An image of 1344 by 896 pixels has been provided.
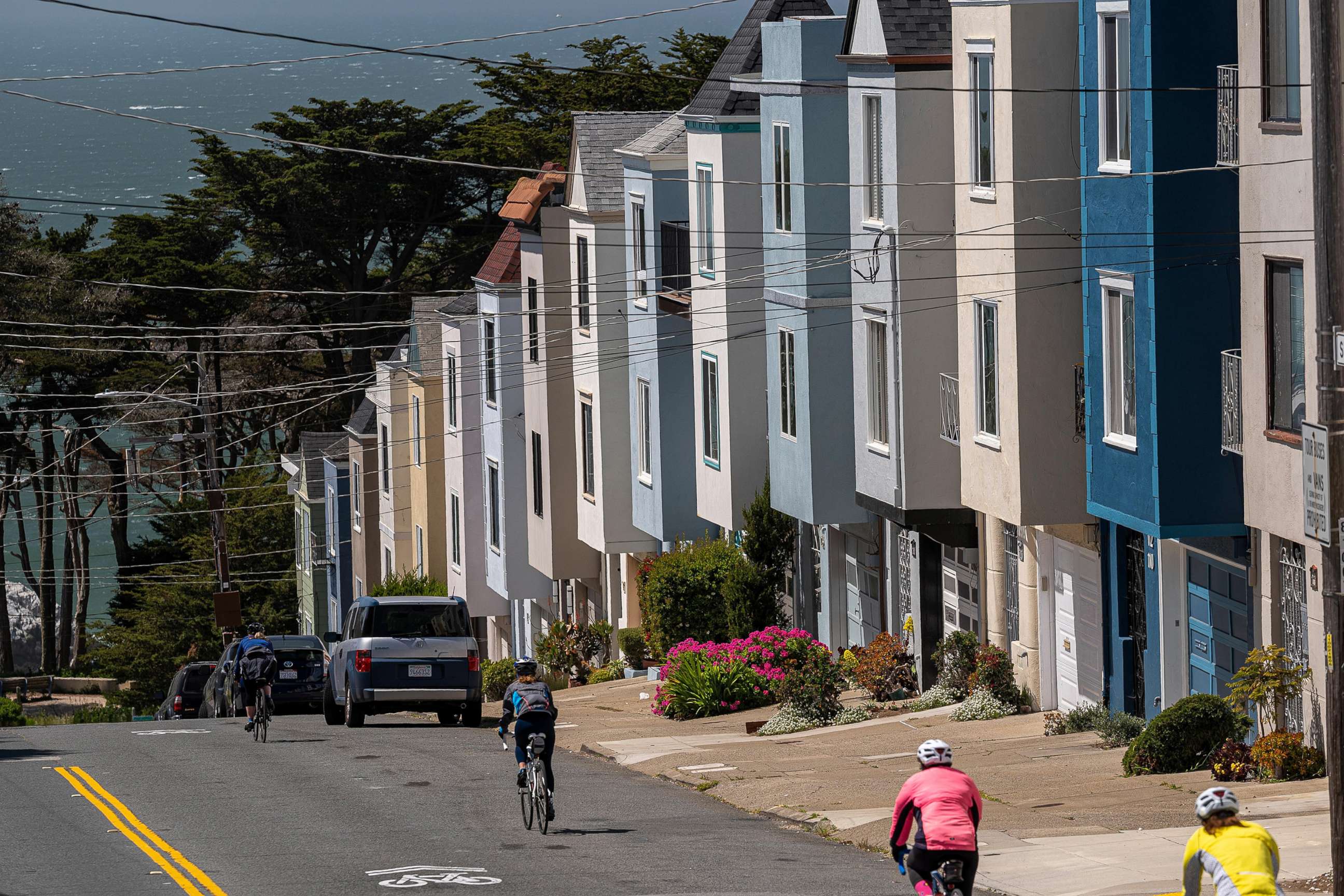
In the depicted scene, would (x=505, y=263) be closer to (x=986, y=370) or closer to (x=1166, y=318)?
(x=986, y=370)

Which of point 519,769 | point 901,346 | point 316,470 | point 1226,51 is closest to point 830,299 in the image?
point 901,346

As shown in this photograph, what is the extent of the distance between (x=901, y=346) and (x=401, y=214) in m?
51.4

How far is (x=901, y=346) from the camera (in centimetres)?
2831

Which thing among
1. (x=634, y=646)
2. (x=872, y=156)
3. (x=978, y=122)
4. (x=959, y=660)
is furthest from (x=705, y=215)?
(x=959, y=660)

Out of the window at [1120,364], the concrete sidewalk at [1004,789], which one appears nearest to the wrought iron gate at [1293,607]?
the concrete sidewalk at [1004,789]

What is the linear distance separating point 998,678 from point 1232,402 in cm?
670

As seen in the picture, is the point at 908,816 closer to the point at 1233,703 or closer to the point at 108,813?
the point at 1233,703

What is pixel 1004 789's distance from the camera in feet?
67.3

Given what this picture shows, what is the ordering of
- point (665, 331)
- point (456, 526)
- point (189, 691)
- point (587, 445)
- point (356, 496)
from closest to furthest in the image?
point (665, 331) < point (587, 445) < point (189, 691) < point (456, 526) < point (356, 496)

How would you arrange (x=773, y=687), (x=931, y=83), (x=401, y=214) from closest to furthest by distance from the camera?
(x=931, y=83) → (x=773, y=687) → (x=401, y=214)

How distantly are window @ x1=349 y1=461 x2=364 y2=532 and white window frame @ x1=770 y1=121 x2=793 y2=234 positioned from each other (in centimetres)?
3345

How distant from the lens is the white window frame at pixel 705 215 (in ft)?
114

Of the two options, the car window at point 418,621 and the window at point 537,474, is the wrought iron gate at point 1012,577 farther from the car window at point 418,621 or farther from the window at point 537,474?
the window at point 537,474

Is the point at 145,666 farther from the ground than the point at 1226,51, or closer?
closer
